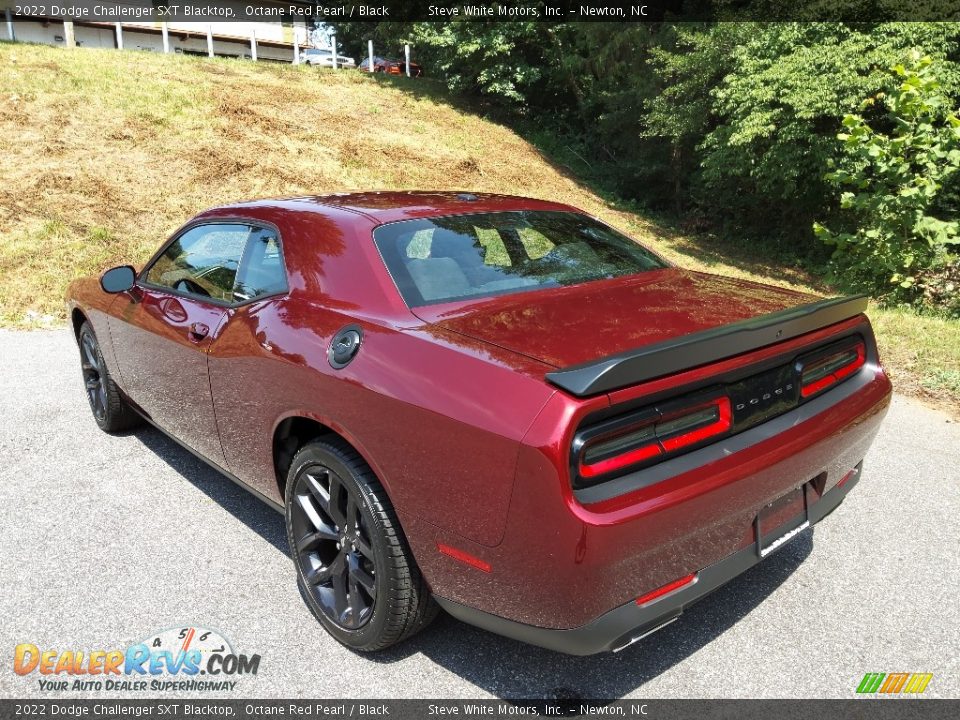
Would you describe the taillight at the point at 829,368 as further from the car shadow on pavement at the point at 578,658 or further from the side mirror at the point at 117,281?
the side mirror at the point at 117,281

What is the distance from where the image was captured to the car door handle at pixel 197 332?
3.09 metres

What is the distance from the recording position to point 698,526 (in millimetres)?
1996

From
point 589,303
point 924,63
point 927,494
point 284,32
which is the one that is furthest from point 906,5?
point 284,32

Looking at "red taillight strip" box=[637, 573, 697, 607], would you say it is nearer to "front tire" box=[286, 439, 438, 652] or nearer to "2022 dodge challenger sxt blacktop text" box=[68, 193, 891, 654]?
"2022 dodge challenger sxt blacktop text" box=[68, 193, 891, 654]

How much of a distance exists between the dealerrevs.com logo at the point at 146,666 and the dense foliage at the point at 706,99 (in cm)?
873

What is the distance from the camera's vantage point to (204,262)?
3.46 meters

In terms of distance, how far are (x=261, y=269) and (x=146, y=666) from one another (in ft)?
5.19

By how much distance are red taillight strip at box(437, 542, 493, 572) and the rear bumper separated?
0.54 feet

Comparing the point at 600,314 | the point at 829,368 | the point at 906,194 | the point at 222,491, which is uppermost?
the point at 600,314

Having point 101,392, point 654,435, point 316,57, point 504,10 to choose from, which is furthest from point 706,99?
point 316,57

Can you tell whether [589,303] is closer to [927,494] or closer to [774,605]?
[774,605]

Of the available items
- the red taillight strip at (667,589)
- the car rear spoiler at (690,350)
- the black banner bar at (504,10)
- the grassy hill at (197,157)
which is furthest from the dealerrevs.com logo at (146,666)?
the black banner bar at (504,10)

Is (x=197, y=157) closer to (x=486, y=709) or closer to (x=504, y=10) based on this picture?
(x=504, y=10)

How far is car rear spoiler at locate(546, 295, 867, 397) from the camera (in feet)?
5.99
